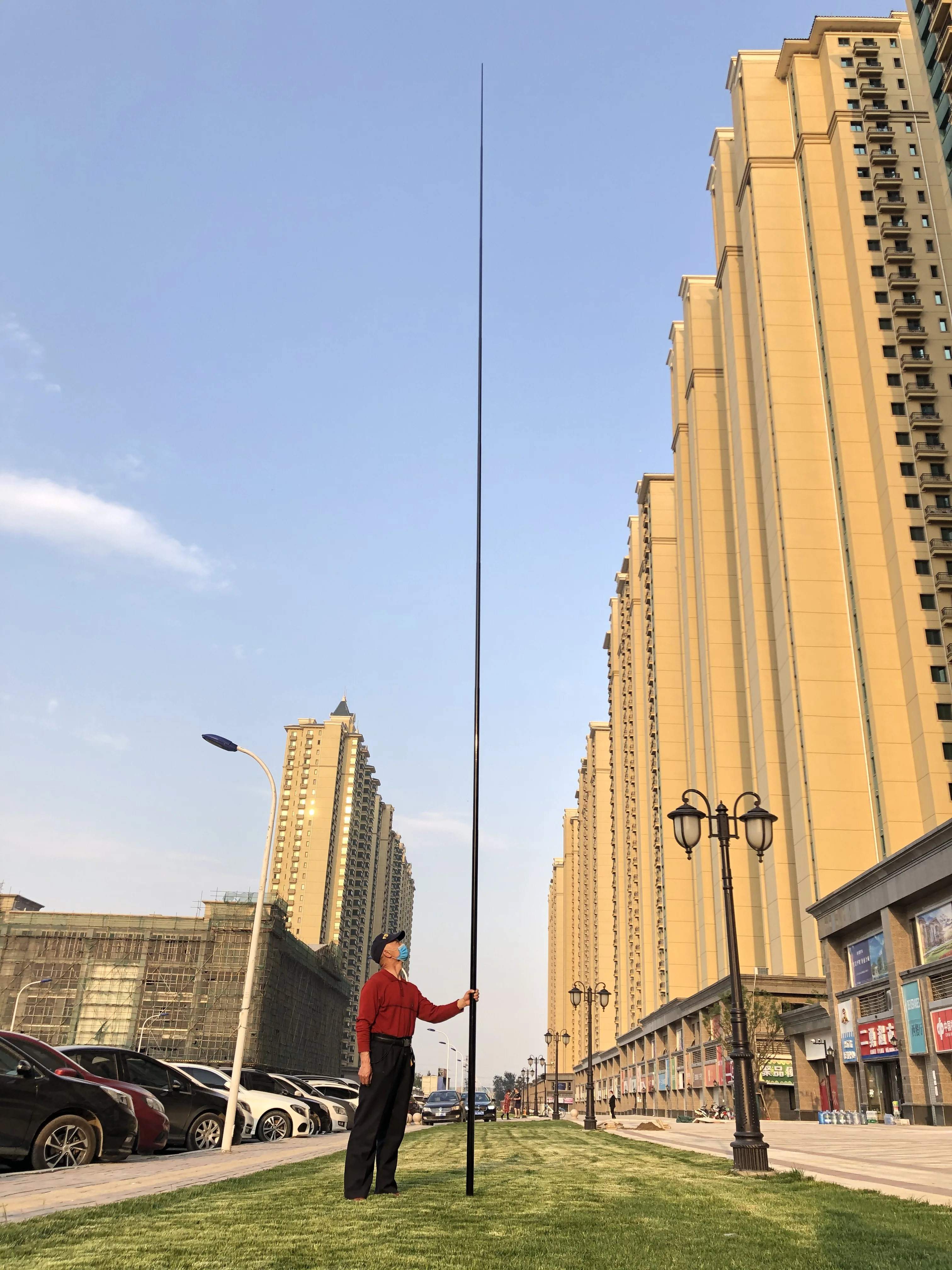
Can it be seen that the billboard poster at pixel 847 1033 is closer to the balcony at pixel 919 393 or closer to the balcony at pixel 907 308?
the balcony at pixel 919 393

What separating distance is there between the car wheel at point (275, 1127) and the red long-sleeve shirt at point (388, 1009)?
554 inches

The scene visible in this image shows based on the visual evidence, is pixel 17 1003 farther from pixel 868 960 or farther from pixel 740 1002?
pixel 740 1002

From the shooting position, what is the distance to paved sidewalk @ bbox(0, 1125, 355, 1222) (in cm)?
718

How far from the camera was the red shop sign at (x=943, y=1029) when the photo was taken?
30953mm

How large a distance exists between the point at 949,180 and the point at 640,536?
65120 mm

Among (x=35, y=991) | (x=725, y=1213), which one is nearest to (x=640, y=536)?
(x=35, y=991)

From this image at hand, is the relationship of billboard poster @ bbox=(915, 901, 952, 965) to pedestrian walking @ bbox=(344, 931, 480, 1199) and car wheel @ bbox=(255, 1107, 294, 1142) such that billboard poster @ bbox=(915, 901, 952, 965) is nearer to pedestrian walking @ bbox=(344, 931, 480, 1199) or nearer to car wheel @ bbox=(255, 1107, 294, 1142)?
car wheel @ bbox=(255, 1107, 294, 1142)

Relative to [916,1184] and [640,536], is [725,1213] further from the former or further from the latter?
[640,536]

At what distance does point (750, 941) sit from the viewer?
65.9 metres

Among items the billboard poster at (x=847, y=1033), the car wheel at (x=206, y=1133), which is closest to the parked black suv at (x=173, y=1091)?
the car wheel at (x=206, y=1133)

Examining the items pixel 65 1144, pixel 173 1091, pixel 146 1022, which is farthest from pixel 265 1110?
pixel 146 1022

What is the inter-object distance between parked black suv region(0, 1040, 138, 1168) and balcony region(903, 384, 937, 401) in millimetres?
55998

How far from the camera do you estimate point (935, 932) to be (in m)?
32.6

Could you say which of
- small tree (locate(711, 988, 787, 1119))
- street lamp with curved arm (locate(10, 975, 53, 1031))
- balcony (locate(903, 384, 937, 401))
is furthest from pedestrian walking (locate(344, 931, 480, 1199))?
street lamp with curved arm (locate(10, 975, 53, 1031))
